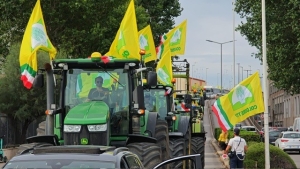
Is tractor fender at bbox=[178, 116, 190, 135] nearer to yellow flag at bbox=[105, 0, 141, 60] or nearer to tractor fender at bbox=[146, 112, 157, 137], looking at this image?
yellow flag at bbox=[105, 0, 141, 60]

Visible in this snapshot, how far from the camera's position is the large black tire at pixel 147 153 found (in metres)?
12.6

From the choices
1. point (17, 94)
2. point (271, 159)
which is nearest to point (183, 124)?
point (271, 159)

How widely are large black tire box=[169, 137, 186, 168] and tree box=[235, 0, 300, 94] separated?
2239 cm

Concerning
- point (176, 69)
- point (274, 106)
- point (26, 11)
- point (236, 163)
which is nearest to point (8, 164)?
point (236, 163)

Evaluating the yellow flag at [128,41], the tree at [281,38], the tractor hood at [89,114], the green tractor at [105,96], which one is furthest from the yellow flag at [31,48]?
the tree at [281,38]

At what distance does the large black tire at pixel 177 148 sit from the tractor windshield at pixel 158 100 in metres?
1.35

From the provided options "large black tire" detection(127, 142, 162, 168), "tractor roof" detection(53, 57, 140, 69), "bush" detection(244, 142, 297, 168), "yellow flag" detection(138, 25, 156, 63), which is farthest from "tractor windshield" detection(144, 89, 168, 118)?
"yellow flag" detection(138, 25, 156, 63)

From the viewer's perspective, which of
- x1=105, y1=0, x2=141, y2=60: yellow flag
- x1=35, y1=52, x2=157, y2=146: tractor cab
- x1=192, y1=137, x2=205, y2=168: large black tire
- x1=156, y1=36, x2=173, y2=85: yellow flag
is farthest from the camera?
x1=156, y1=36, x2=173, y2=85: yellow flag

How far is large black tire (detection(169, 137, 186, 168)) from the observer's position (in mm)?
17875

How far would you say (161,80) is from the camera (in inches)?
924

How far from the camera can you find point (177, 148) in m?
18.0

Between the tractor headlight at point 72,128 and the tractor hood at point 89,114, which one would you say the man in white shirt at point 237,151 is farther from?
the tractor headlight at point 72,128

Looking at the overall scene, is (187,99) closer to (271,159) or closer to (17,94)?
(271,159)

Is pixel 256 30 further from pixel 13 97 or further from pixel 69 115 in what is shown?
pixel 69 115
